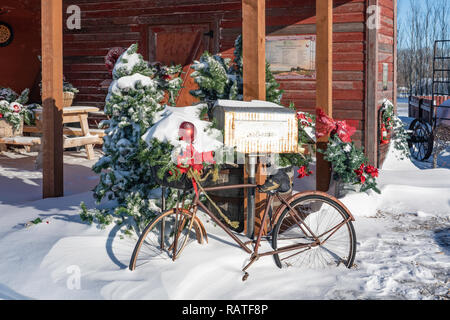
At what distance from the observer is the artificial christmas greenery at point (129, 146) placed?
15.7 feet

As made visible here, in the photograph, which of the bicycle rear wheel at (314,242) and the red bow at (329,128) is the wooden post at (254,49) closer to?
the bicycle rear wheel at (314,242)

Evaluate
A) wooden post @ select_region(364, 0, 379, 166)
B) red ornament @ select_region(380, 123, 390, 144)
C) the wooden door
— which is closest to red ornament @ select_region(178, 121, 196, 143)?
wooden post @ select_region(364, 0, 379, 166)

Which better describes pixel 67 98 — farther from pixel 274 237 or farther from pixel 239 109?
pixel 274 237

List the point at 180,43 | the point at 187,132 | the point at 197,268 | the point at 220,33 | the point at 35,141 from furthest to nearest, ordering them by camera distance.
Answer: the point at 180,43, the point at 220,33, the point at 35,141, the point at 187,132, the point at 197,268

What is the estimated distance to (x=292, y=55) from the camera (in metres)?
9.94

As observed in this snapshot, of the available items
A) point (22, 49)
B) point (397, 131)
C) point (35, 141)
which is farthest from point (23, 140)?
point (397, 131)

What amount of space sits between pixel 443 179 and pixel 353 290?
14.3 feet

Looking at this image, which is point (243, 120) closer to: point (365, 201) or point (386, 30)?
point (365, 201)

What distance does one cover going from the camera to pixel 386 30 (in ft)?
33.7

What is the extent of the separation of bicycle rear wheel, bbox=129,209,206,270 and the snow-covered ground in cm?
10

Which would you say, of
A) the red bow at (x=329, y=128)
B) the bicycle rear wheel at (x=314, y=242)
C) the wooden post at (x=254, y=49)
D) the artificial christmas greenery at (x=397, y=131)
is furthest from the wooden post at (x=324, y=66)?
the artificial christmas greenery at (x=397, y=131)

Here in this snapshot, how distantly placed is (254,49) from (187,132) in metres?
1.11

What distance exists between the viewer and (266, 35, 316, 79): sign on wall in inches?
387

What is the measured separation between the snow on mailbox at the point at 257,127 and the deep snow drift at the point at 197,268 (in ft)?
2.96
